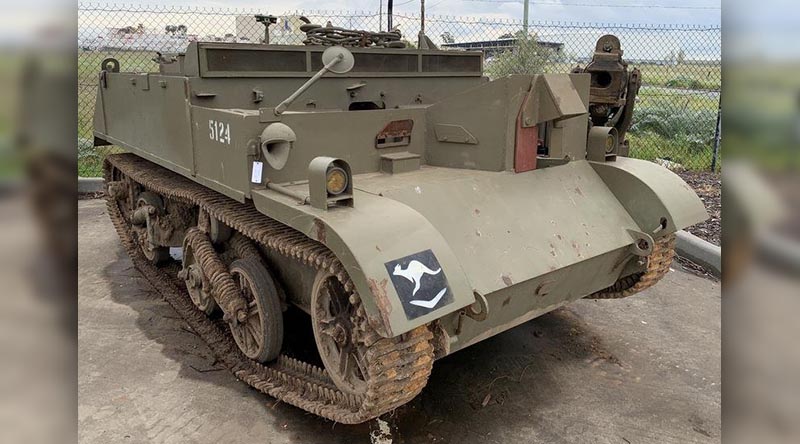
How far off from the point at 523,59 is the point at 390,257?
10.2 m

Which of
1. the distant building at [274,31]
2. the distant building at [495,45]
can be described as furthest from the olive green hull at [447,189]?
the distant building at [495,45]

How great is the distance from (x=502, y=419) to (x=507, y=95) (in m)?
1.98

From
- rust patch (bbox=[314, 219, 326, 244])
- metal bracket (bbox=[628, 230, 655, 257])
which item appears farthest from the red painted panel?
rust patch (bbox=[314, 219, 326, 244])

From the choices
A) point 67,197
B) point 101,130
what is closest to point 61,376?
point 67,197

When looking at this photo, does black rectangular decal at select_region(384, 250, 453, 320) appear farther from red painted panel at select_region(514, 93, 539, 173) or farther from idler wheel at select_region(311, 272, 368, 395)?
red painted panel at select_region(514, 93, 539, 173)

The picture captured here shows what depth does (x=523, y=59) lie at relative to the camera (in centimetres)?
1253

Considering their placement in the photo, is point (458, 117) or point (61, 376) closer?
point (61, 376)

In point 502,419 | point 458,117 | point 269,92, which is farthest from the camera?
point 269,92

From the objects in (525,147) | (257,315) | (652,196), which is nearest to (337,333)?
(257,315)

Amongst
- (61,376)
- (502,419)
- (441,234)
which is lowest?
(502,419)

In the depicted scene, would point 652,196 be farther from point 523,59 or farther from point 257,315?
point 523,59

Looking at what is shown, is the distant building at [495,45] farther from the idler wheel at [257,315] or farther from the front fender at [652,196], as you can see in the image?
the idler wheel at [257,315]

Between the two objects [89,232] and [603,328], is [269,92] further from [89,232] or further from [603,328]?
[89,232]

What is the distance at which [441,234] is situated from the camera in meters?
3.57
